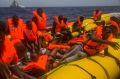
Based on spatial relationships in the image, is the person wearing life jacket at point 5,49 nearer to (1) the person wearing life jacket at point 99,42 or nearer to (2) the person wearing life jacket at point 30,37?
(2) the person wearing life jacket at point 30,37

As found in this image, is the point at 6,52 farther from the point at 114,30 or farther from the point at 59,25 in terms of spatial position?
the point at 59,25

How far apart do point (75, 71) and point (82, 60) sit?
923mm

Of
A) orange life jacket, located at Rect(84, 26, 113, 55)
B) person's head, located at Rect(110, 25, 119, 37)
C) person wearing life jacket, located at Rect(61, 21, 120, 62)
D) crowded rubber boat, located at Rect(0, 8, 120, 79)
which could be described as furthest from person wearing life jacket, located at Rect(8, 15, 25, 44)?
person's head, located at Rect(110, 25, 119, 37)

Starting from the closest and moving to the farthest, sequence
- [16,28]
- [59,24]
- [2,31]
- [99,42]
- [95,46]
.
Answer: [2,31] < [99,42] < [95,46] < [16,28] < [59,24]

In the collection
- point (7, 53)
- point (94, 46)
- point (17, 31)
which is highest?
point (7, 53)

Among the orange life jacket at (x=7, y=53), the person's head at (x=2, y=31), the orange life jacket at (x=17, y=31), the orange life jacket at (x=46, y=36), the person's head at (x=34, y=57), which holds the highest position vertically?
the person's head at (x=2, y=31)

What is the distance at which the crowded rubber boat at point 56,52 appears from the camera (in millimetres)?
6077

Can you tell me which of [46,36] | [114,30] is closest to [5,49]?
[114,30]

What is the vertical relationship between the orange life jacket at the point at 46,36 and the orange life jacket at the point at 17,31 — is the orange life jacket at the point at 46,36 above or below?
below

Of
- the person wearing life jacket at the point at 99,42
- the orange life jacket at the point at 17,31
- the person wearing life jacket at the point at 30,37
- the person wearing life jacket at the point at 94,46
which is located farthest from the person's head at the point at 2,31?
the person wearing life jacket at the point at 99,42

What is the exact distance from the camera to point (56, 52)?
30.6 ft

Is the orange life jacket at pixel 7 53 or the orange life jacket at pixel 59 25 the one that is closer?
the orange life jacket at pixel 7 53

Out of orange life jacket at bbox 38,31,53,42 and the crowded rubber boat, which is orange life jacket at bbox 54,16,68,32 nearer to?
the crowded rubber boat

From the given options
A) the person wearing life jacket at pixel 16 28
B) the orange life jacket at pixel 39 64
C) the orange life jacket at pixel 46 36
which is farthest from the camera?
the orange life jacket at pixel 46 36
